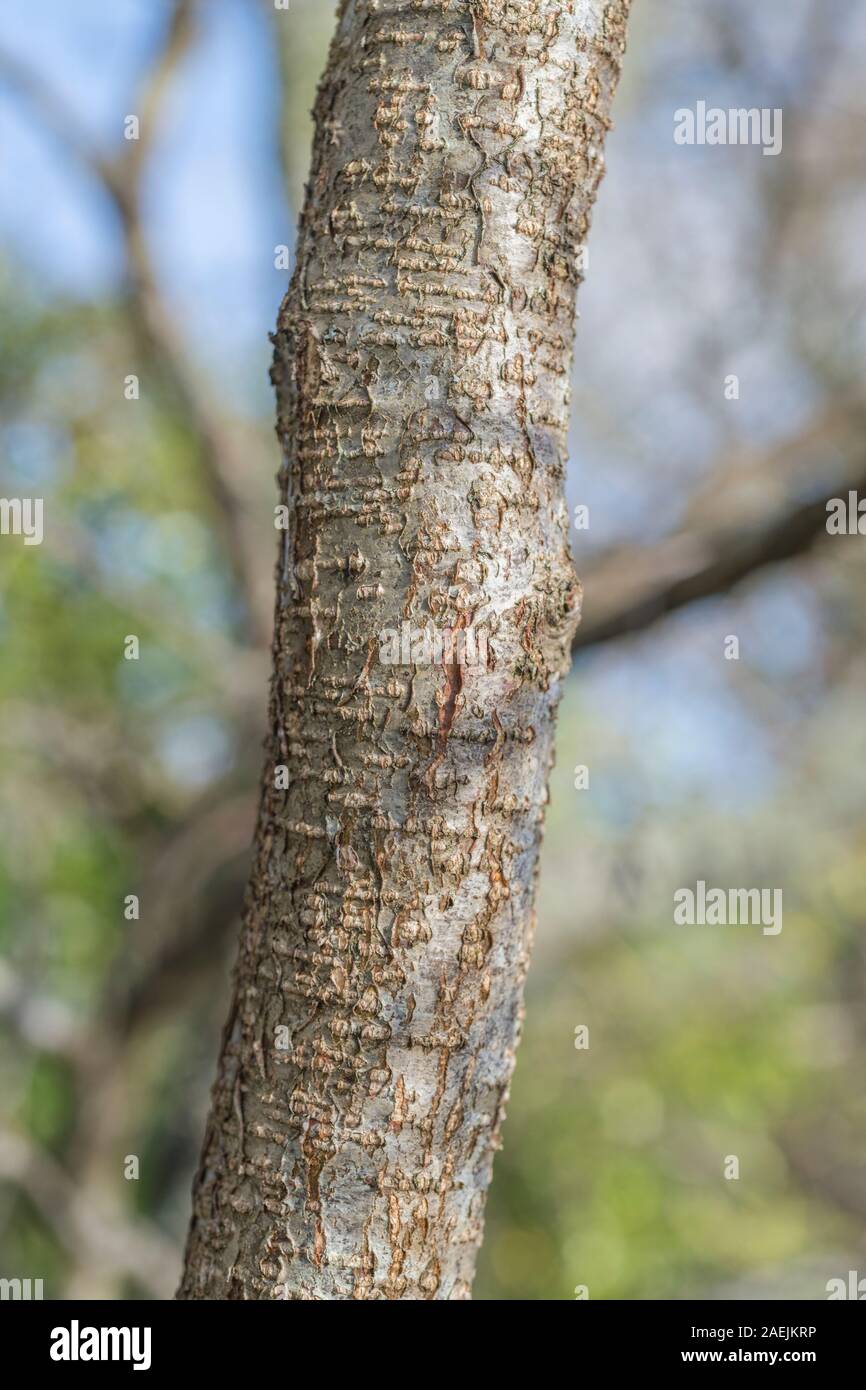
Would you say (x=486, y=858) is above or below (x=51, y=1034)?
below

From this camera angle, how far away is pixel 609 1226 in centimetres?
693

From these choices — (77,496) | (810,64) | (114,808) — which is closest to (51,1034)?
(114,808)

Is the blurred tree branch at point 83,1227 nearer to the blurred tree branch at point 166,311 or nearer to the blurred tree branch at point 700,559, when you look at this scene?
the blurred tree branch at point 166,311

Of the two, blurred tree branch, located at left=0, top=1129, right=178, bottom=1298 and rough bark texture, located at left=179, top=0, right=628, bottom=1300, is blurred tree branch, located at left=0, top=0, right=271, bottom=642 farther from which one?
rough bark texture, located at left=179, top=0, right=628, bottom=1300

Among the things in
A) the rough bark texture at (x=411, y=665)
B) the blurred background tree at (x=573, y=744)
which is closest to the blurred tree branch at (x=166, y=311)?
the blurred background tree at (x=573, y=744)

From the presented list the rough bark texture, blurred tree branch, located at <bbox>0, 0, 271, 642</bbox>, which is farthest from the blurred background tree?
the rough bark texture

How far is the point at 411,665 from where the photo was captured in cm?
111

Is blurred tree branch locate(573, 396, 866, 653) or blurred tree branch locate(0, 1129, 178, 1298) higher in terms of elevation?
blurred tree branch locate(573, 396, 866, 653)

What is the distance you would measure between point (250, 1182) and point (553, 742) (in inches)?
19.4

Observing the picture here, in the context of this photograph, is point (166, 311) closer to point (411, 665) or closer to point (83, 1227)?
point (83, 1227)

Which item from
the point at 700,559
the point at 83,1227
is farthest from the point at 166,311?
the point at 83,1227

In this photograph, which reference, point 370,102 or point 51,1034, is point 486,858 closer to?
point 370,102

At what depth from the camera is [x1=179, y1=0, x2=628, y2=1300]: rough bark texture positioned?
1.11 metres

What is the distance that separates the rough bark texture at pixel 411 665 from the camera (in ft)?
3.66
